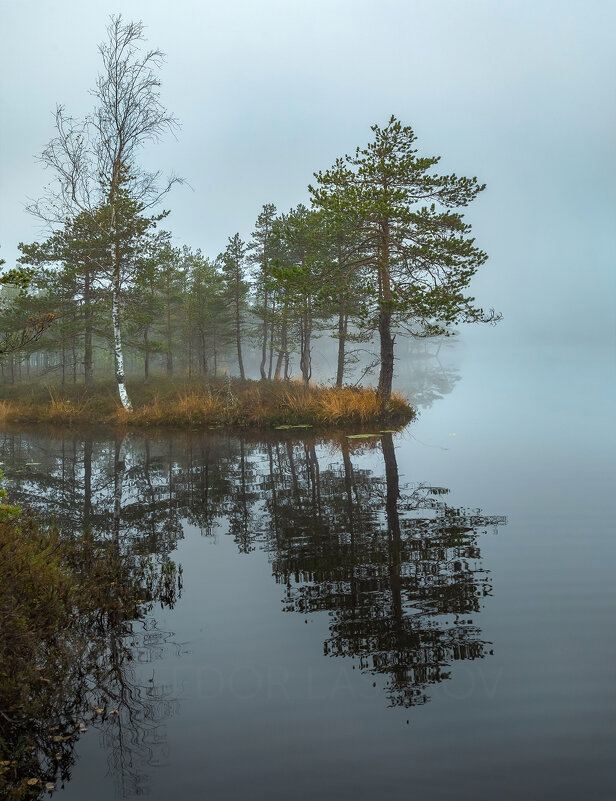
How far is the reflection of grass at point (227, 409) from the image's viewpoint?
2159 centimetres

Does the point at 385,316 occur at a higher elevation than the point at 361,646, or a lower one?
higher

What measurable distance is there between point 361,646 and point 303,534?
10.6ft

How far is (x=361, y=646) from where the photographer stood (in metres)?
4.41

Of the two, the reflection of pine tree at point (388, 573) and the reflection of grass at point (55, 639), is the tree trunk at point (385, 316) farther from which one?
the reflection of grass at point (55, 639)

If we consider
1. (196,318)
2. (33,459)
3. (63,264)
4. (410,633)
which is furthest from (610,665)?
(196,318)

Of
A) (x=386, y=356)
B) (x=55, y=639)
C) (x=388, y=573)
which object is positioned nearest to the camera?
(x=55, y=639)

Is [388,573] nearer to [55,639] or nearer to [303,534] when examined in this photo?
[303,534]

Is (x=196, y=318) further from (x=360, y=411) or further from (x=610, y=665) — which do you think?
(x=610, y=665)

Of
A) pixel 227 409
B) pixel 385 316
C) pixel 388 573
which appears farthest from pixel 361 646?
pixel 227 409

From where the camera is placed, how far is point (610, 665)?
13.5 ft

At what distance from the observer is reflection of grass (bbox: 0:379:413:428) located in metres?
21.6

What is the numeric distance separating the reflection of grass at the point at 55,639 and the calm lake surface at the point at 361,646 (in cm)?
16

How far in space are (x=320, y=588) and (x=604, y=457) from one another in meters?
11.9

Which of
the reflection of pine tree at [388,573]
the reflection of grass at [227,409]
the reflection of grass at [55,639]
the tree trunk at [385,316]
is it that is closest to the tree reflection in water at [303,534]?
the reflection of pine tree at [388,573]
